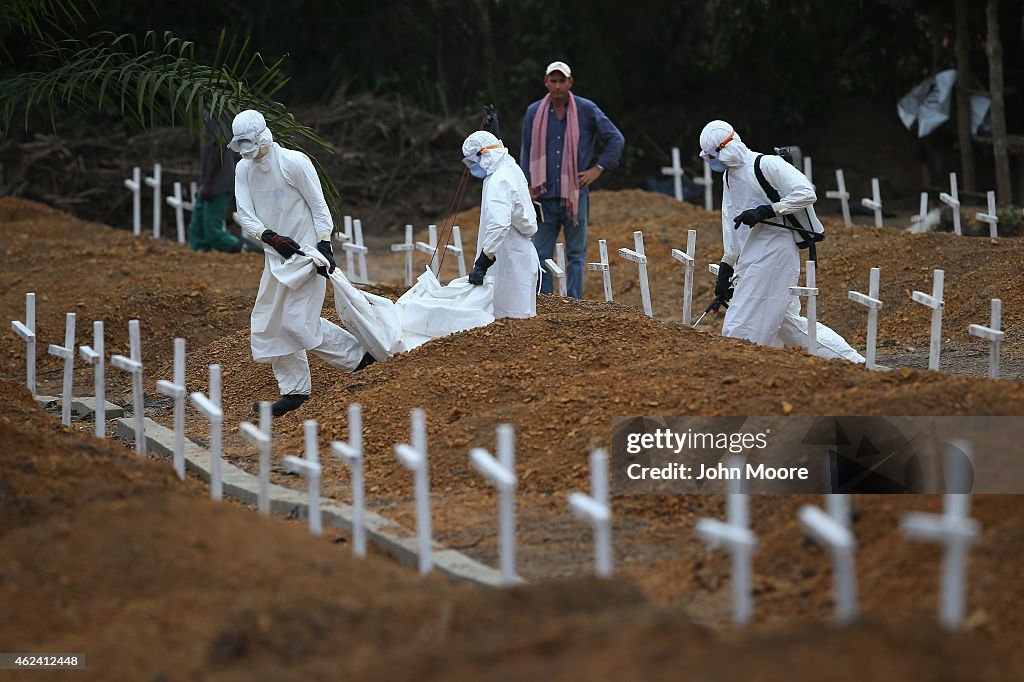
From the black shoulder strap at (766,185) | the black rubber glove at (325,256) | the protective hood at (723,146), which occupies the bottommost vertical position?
the black rubber glove at (325,256)

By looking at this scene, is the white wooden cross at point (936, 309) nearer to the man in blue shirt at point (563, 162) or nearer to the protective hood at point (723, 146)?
the protective hood at point (723, 146)

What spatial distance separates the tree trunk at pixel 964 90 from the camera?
16.0 m

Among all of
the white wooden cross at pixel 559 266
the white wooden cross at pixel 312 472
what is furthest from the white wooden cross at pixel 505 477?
the white wooden cross at pixel 559 266

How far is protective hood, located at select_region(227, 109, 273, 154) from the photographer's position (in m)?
8.23

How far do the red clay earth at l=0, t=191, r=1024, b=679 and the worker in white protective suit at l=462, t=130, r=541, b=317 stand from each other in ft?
2.29

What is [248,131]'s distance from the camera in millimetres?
8250

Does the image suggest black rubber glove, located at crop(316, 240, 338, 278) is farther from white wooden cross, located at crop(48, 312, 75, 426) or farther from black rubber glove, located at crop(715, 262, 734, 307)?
→ black rubber glove, located at crop(715, 262, 734, 307)

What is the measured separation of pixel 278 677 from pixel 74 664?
877 mm

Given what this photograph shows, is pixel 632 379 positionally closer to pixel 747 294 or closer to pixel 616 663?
pixel 747 294

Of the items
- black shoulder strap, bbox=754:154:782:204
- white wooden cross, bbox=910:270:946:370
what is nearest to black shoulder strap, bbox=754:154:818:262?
black shoulder strap, bbox=754:154:782:204

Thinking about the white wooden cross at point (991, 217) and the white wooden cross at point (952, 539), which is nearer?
the white wooden cross at point (952, 539)

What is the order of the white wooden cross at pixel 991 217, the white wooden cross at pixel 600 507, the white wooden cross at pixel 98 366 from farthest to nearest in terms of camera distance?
1. the white wooden cross at pixel 991 217
2. the white wooden cross at pixel 98 366
3. the white wooden cross at pixel 600 507

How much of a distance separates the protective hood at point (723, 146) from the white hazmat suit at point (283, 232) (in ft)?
7.96

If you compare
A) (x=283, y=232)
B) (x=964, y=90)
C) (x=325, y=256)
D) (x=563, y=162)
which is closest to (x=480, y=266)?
(x=325, y=256)
